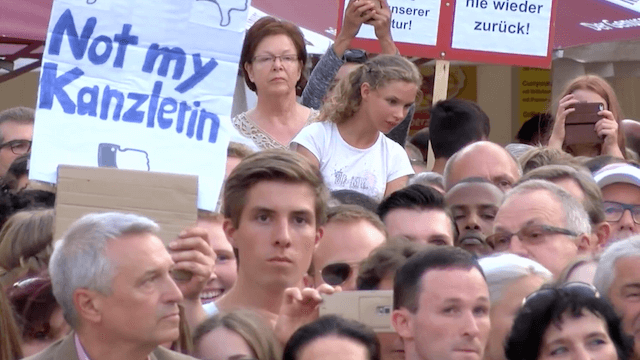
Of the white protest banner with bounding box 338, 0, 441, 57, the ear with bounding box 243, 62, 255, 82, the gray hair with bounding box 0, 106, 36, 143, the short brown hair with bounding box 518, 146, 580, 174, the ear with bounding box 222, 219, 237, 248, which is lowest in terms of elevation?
the ear with bounding box 222, 219, 237, 248

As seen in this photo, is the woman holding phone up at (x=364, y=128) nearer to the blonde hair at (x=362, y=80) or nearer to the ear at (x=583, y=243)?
the blonde hair at (x=362, y=80)

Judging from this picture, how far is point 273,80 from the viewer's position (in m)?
6.77

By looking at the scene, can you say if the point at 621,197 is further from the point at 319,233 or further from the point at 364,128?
the point at 319,233

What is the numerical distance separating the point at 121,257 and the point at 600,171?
11.0ft

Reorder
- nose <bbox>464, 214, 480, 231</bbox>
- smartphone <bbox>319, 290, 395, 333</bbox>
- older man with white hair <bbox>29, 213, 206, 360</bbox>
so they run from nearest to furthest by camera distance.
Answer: older man with white hair <bbox>29, 213, 206, 360</bbox>, smartphone <bbox>319, 290, 395, 333</bbox>, nose <bbox>464, 214, 480, 231</bbox>

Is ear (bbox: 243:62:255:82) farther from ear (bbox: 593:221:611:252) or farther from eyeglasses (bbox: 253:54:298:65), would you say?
ear (bbox: 593:221:611:252)

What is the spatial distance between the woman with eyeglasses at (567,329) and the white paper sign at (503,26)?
14.7ft

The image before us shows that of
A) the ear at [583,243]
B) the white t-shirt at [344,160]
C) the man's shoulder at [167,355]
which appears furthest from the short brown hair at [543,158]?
the man's shoulder at [167,355]

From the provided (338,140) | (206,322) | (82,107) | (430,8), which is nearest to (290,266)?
(206,322)

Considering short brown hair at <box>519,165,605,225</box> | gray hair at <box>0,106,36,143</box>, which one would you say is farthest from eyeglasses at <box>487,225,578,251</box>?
gray hair at <box>0,106,36,143</box>

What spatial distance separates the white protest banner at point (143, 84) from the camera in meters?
4.90

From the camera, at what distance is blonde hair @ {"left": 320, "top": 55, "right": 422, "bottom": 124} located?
6582 mm

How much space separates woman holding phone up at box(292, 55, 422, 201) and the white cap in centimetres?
97

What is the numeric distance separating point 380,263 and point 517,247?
2.99 ft
